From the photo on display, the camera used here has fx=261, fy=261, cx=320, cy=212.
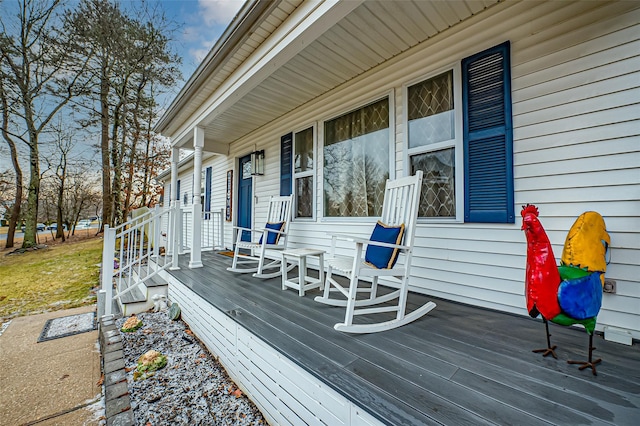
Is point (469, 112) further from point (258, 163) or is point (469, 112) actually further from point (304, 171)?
point (258, 163)

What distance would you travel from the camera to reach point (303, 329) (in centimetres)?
181

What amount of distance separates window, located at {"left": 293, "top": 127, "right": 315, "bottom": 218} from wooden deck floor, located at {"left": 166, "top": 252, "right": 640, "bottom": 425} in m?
2.11

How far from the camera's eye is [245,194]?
577cm

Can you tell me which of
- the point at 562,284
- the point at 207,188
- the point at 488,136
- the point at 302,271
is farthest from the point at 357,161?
the point at 207,188

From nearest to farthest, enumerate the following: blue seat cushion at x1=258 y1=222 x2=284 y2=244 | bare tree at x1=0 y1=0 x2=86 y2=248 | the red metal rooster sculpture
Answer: the red metal rooster sculpture < blue seat cushion at x1=258 y1=222 x2=284 y2=244 < bare tree at x1=0 y1=0 x2=86 y2=248

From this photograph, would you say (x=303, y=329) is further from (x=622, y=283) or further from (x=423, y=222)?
(x=622, y=283)

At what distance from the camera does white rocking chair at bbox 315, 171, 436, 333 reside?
180 centimetres

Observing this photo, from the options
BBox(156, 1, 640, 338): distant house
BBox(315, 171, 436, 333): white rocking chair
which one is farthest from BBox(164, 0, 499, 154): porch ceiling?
BBox(315, 171, 436, 333): white rocking chair

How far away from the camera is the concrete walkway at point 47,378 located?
1.75 meters

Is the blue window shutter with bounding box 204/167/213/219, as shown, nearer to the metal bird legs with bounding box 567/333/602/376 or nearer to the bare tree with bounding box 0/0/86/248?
the bare tree with bounding box 0/0/86/248

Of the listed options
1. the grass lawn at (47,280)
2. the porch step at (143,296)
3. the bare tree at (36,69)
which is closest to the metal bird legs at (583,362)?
the porch step at (143,296)

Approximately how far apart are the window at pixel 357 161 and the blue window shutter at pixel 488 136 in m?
0.86

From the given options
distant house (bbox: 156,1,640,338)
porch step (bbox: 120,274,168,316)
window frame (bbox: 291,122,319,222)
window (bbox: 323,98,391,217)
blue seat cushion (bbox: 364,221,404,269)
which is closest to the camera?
distant house (bbox: 156,1,640,338)

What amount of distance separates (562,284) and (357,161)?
7.82ft
